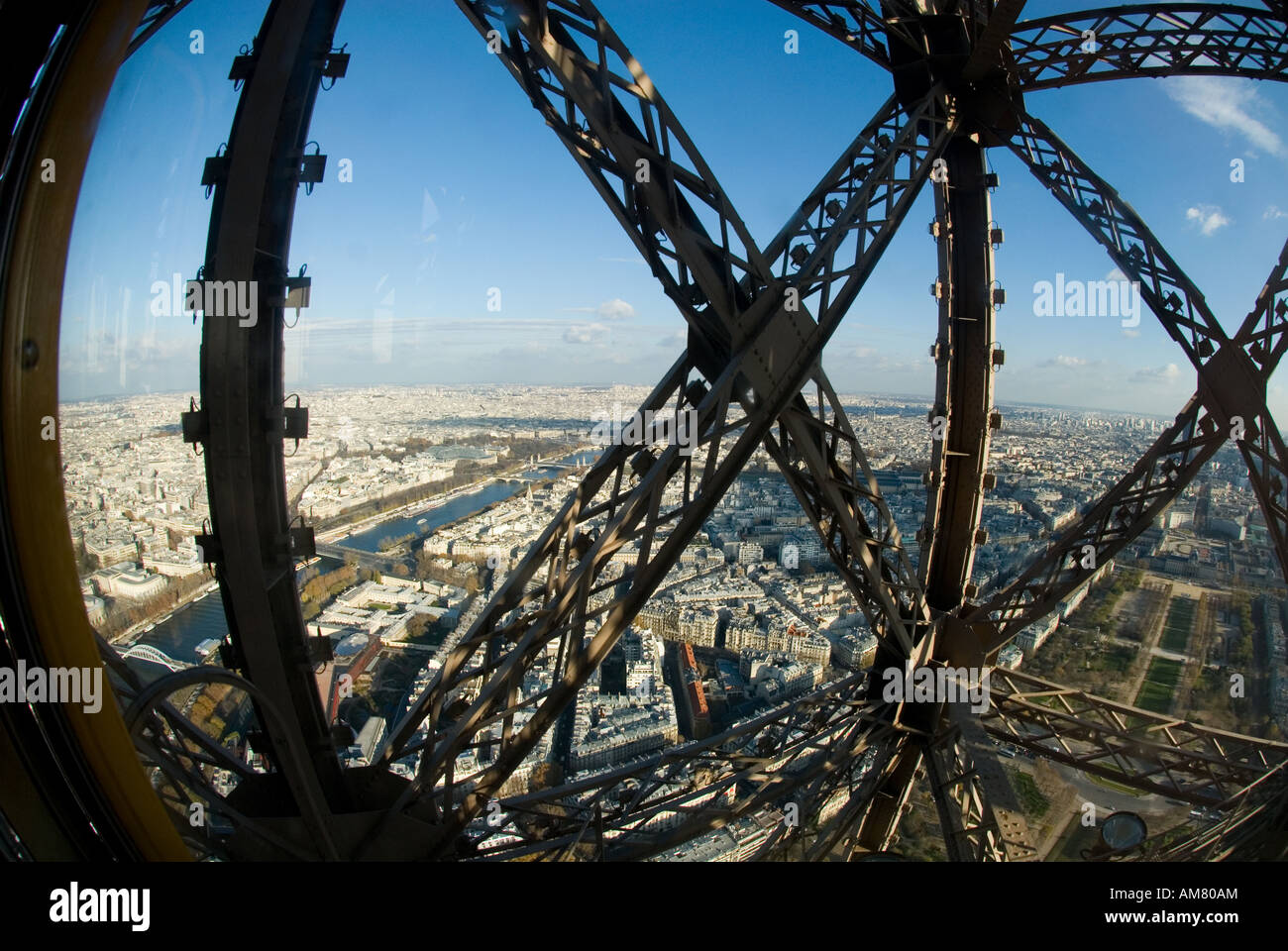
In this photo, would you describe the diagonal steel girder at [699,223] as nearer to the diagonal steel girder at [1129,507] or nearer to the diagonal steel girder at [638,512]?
the diagonal steel girder at [638,512]

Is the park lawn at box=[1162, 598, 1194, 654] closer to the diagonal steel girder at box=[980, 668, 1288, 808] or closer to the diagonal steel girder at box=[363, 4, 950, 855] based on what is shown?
the diagonal steel girder at box=[980, 668, 1288, 808]

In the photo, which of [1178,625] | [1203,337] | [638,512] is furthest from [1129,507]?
[638,512]

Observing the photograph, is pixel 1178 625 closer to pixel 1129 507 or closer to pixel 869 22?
pixel 1129 507

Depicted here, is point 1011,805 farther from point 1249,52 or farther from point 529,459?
point 529,459

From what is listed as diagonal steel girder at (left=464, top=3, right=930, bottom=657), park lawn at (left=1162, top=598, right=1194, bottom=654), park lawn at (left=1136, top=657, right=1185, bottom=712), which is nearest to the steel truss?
diagonal steel girder at (left=464, top=3, right=930, bottom=657)

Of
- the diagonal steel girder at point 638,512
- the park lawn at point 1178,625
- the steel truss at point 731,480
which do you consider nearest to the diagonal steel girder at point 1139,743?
the steel truss at point 731,480
